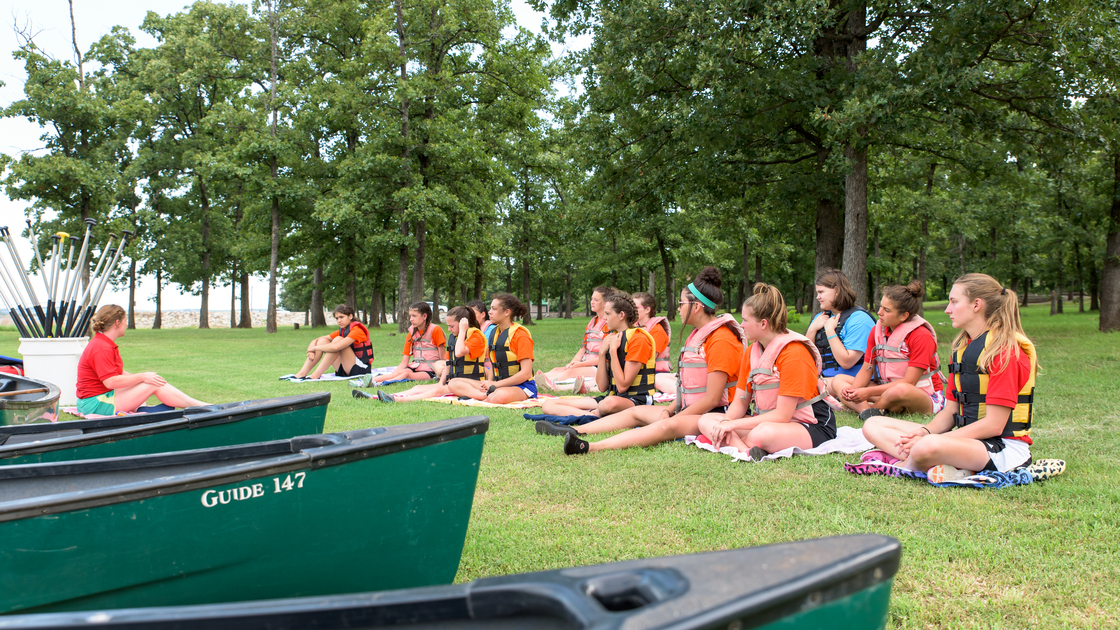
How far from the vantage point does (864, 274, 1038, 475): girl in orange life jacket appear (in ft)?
14.7

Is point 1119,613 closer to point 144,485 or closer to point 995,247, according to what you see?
point 144,485

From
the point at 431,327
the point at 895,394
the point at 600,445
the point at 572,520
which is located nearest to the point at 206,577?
the point at 572,520

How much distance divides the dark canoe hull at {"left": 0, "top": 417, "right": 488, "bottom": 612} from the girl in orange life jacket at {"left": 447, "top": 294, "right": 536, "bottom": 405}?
5763 millimetres

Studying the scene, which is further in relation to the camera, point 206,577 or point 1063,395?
point 1063,395

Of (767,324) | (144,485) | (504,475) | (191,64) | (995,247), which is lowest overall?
(504,475)

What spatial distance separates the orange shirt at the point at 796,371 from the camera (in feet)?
17.9

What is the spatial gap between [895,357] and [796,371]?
9.83 feet

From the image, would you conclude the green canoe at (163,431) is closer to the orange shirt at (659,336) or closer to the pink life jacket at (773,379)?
the pink life jacket at (773,379)

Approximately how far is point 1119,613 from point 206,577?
384 centimetres

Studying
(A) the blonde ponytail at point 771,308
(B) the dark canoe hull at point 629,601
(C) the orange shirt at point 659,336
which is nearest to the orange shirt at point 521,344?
(C) the orange shirt at point 659,336

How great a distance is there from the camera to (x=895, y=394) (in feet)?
24.3

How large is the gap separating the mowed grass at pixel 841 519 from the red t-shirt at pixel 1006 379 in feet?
2.04

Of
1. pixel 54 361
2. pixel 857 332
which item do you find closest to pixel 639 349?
pixel 857 332

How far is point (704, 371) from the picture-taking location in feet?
21.3
